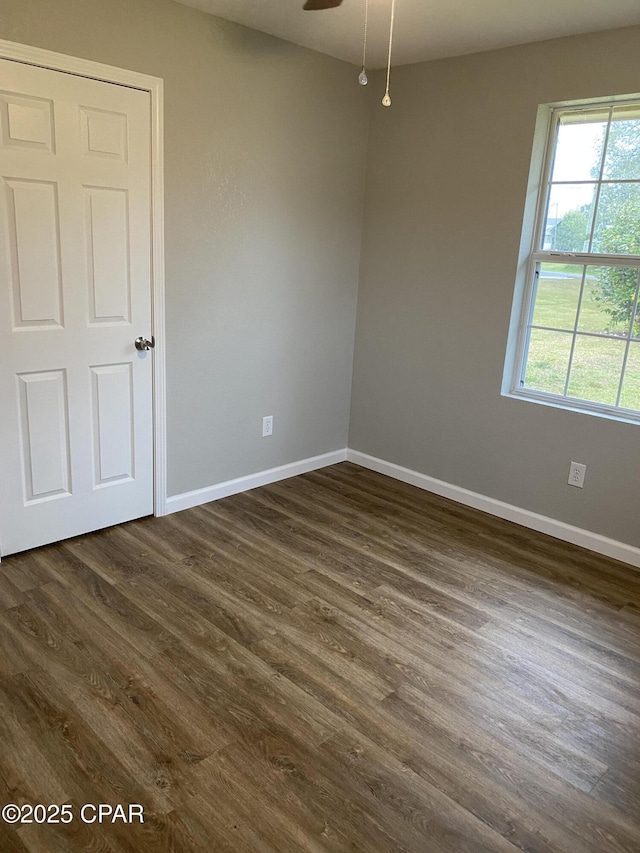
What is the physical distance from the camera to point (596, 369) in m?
3.29

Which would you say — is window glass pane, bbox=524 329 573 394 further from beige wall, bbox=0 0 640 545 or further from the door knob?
the door knob

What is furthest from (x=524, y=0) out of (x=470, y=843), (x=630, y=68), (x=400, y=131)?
(x=470, y=843)

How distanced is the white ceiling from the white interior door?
2.44ft

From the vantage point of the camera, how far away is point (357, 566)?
10.1 ft

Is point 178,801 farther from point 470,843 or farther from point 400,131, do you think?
point 400,131

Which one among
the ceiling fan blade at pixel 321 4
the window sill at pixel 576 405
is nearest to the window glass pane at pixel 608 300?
the window sill at pixel 576 405

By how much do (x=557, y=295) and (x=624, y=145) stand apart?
744 millimetres

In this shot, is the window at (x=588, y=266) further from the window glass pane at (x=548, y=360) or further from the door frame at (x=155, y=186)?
the door frame at (x=155, y=186)

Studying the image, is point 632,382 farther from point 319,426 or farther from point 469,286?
point 319,426

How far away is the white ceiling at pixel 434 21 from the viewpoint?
8.84 feet

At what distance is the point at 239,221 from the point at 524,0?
162cm

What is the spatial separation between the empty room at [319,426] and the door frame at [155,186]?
0.01 meters

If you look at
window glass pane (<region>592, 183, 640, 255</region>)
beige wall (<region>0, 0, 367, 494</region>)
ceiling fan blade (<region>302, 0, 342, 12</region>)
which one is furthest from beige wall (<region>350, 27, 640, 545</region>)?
ceiling fan blade (<region>302, 0, 342, 12</region>)

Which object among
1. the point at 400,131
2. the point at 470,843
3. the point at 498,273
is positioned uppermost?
the point at 400,131
